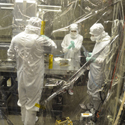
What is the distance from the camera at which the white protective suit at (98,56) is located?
1325 mm

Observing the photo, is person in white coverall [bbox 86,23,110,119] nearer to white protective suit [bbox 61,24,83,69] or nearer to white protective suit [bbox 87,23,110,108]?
white protective suit [bbox 87,23,110,108]

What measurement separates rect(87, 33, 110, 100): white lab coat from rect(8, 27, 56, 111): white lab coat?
0.40m

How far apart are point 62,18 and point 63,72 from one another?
0.48 metres

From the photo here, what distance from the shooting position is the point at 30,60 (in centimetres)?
133

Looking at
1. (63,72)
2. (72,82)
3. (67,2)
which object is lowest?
(72,82)

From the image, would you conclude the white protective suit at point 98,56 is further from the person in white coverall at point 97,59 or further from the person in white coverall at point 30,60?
the person in white coverall at point 30,60

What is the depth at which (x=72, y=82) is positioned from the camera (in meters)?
1.42

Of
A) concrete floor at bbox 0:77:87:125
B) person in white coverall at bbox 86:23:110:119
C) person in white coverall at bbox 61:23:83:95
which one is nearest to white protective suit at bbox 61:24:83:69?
person in white coverall at bbox 61:23:83:95

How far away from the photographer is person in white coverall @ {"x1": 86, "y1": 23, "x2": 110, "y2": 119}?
133cm

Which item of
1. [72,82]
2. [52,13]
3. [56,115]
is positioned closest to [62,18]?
[52,13]

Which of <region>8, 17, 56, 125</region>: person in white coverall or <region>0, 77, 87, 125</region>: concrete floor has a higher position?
<region>8, 17, 56, 125</region>: person in white coverall

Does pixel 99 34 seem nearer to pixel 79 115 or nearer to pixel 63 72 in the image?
pixel 63 72

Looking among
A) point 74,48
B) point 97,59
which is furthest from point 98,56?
point 74,48

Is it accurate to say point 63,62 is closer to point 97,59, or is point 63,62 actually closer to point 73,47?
point 73,47
